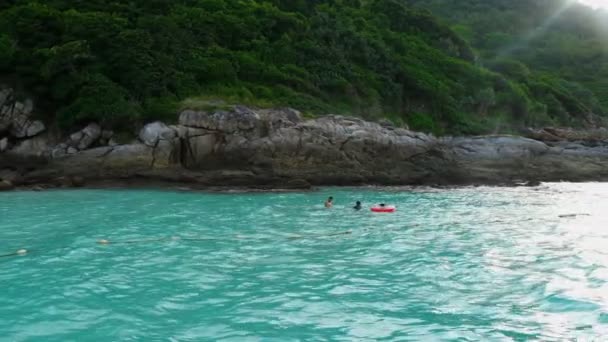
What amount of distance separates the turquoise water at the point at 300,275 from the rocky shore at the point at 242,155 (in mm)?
8279

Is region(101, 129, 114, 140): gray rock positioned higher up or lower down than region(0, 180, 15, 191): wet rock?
higher up

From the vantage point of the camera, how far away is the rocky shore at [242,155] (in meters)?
26.7

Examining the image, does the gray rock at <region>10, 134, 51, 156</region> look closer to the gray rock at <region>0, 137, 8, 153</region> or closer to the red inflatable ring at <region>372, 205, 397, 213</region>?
the gray rock at <region>0, 137, 8, 153</region>

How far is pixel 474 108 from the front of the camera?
4538cm

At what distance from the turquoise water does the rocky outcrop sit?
27.6ft

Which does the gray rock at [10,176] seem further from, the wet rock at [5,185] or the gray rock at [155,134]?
the gray rock at [155,134]

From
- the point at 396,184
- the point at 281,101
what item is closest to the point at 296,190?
the point at 396,184

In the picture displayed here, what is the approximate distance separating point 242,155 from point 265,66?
11384mm

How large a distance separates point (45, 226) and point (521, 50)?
80.4 metres

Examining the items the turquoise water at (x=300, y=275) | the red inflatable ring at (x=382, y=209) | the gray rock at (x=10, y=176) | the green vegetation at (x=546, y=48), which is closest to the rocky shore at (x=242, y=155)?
the gray rock at (x=10, y=176)

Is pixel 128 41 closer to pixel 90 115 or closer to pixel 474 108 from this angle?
pixel 90 115

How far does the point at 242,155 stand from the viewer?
27984 mm

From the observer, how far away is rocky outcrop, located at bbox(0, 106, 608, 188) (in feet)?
88.0

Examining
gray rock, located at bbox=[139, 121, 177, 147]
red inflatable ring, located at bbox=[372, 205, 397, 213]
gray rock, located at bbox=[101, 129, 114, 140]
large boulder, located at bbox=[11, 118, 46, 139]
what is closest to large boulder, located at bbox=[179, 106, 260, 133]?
gray rock, located at bbox=[139, 121, 177, 147]
